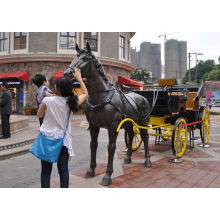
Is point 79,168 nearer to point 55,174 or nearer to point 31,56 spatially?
point 55,174

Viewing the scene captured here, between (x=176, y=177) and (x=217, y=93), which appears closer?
(x=176, y=177)

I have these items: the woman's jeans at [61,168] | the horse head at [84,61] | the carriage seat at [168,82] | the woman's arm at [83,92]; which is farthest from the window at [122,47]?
the woman's jeans at [61,168]

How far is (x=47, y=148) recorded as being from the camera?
2490 millimetres

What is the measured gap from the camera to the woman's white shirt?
2.47 meters

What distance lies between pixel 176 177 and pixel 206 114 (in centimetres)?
365

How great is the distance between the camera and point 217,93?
42.1m

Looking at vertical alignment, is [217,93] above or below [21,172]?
above

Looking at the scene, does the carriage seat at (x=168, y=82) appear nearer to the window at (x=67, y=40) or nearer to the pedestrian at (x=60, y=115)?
the pedestrian at (x=60, y=115)

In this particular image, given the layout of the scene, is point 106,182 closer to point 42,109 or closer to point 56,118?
point 56,118

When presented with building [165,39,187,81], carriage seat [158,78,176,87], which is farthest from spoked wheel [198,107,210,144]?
building [165,39,187,81]

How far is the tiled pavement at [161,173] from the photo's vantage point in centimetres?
364

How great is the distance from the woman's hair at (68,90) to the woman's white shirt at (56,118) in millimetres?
77

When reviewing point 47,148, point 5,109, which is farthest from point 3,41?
point 47,148

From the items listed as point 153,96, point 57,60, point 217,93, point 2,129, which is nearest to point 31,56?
point 57,60
